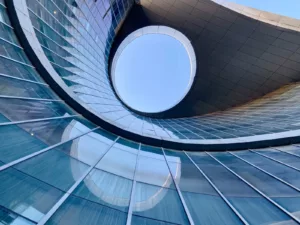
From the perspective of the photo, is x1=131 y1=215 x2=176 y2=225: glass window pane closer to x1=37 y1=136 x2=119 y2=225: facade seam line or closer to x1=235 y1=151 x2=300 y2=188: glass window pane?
x1=37 y1=136 x2=119 y2=225: facade seam line

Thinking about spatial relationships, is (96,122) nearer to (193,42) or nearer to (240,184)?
(240,184)

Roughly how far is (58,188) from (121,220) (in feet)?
4.71

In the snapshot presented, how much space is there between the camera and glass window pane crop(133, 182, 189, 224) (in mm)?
6170

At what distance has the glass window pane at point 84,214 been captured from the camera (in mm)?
4855

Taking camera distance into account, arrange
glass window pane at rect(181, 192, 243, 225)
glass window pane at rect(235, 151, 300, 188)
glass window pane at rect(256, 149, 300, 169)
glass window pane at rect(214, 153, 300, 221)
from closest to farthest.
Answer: glass window pane at rect(181, 192, 243, 225)
glass window pane at rect(214, 153, 300, 221)
glass window pane at rect(235, 151, 300, 188)
glass window pane at rect(256, 149, 300, 169)

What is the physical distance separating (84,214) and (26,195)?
1083 mm

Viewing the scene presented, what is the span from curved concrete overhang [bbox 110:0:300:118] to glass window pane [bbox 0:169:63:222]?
26633mm

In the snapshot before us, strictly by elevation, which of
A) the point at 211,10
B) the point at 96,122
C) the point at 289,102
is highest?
the point at 211,10

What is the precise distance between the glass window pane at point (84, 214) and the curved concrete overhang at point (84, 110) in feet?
A: 20.1

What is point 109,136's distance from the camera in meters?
11.3

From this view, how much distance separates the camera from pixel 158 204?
265 inches

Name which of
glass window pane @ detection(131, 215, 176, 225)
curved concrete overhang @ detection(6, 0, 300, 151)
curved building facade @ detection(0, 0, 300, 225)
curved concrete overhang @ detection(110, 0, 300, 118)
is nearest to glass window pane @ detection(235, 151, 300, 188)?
curved building facade @ detection(0, 0, 300, 225)

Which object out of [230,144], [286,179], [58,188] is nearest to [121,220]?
[58,188]

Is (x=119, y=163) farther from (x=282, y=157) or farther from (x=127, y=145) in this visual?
(x=282, y=157)
